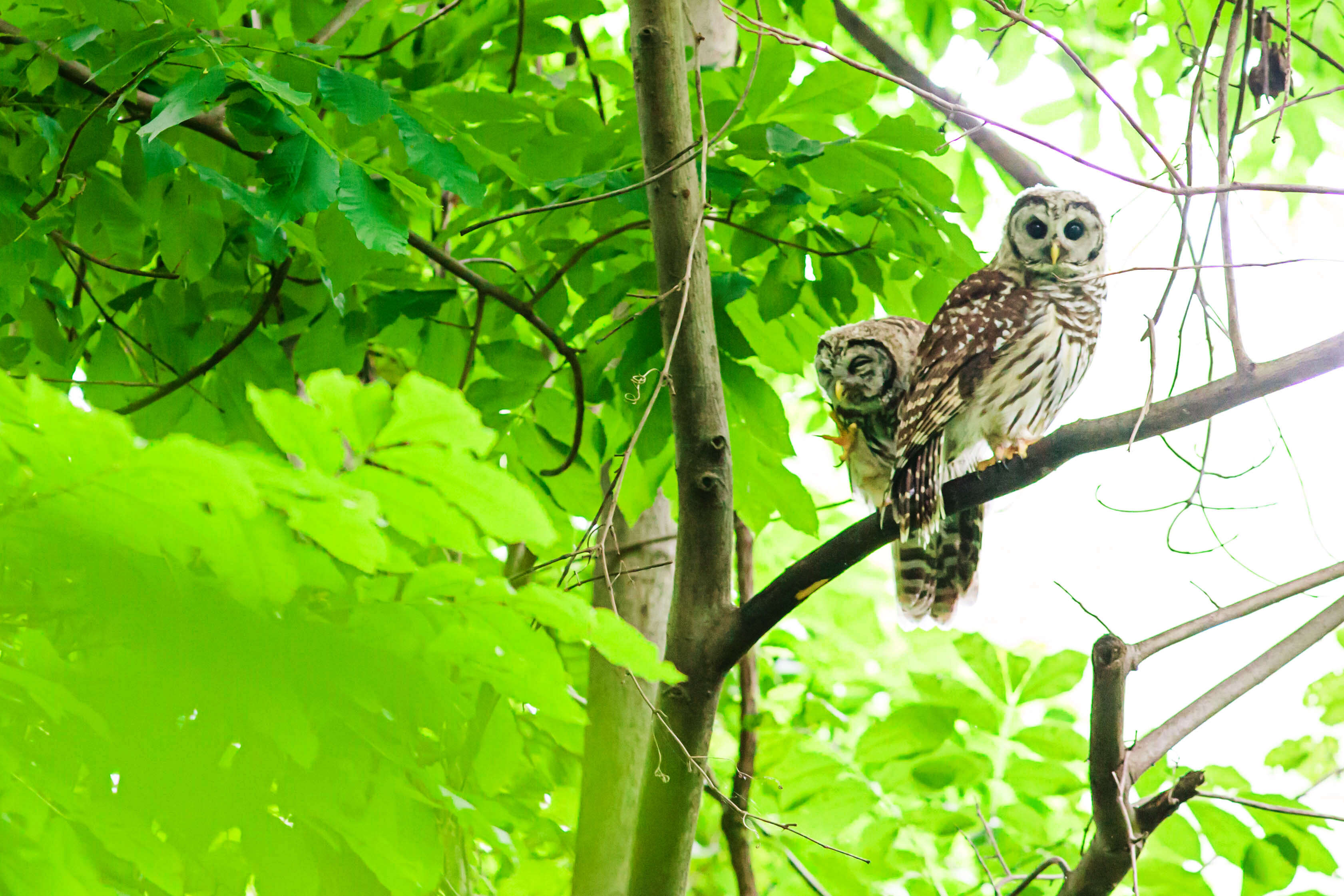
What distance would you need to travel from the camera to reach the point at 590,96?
2670 mm

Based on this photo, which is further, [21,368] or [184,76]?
[21,368]

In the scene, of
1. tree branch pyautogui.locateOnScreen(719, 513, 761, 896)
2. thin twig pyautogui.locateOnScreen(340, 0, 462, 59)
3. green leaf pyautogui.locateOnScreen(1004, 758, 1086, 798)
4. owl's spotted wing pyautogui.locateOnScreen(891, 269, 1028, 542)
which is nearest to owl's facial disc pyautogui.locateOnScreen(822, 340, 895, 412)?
owl's spotted wing pyautogui.locateOnScreen(891, 269, 1028, 542)

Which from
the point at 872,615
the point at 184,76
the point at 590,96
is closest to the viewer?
the point at 184,76

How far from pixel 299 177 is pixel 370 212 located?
0.35 ft

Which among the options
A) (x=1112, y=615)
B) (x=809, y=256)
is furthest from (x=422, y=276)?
(x=1112, y=615)

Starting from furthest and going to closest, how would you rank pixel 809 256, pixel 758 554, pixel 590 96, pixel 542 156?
pixel 758 554
pixel 590 96
pixel 809 256
pixel 542 156

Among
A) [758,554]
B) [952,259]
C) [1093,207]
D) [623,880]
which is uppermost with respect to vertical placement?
[1093,207]

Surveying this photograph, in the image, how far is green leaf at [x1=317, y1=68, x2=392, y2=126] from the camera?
1.52m

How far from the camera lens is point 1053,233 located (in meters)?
2.44

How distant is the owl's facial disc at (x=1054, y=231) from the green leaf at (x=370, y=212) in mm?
1555

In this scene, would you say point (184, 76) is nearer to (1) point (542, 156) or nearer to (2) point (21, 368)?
(1) point (542, 156)

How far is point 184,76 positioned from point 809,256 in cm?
133

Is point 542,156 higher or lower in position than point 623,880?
higher

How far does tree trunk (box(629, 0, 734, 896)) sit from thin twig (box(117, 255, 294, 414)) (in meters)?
0.78
